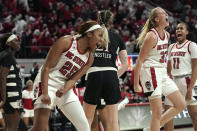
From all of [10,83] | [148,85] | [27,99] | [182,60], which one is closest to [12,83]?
[10,83]

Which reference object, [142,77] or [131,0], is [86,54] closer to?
[142,77]

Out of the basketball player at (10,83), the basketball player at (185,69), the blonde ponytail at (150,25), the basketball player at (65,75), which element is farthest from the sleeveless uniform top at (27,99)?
the basketball player at (65,75)

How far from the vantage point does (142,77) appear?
5.07m

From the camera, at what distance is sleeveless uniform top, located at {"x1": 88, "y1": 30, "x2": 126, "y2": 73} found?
4.62 meters

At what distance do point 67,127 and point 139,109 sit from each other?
2255 mm

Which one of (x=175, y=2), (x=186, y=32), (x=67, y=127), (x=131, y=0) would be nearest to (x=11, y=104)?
(x=186, y=32)

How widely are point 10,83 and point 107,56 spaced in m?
1.58

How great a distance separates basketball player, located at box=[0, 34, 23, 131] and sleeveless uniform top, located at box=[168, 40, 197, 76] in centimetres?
269

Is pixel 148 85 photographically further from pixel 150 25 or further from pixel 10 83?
pixel 10 83

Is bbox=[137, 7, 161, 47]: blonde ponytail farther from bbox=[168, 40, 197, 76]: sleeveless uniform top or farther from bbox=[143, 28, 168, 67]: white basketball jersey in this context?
bbox=[168, 40, 197, 76]: sleeveless uniform top

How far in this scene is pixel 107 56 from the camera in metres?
4.69

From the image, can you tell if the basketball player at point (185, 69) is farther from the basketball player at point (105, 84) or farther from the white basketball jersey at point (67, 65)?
the white basketball jersey at point (67, 65)

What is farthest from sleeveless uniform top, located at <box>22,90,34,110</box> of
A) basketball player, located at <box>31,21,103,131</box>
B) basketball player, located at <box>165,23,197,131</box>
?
basketball player, located at <box>31,21,103,131</box>

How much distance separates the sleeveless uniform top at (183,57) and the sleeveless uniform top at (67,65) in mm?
2362
